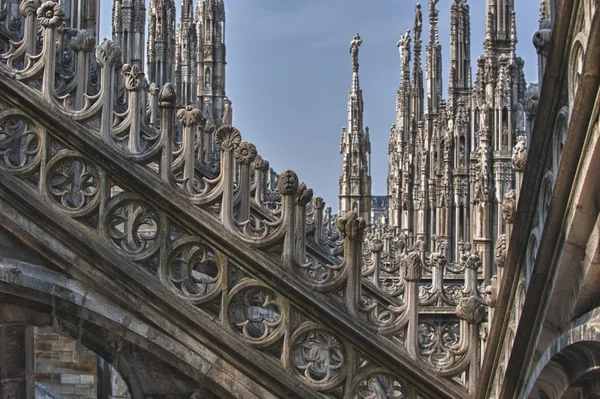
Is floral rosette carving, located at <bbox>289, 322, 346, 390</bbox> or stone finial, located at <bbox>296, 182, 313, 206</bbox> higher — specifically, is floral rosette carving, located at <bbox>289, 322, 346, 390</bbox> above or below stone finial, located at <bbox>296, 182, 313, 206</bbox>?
below

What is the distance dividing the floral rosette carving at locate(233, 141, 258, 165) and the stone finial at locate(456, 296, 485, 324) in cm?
167

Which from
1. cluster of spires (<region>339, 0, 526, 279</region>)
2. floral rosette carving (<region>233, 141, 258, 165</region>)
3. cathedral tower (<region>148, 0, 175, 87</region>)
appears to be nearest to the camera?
floral rosette carving (<region>233, 141, 258, 165</region>)

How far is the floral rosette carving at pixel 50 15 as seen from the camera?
719 centimetres

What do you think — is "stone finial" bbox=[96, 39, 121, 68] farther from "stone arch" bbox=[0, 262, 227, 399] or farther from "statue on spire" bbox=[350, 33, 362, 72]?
"statue on spire" bbox=[350, 33, 362, 72]

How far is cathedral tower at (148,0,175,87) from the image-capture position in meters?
35.4

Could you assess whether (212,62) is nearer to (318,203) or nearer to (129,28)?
(129,28)

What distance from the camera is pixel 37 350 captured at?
50.0 ft

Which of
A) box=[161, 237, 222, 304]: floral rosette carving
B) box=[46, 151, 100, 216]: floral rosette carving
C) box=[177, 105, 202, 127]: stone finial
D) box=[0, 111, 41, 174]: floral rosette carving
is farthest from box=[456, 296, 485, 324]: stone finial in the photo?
box=[0, 111, 41, 174]: floral rosette carving

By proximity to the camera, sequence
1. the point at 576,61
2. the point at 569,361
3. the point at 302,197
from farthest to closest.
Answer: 1. the point at 302,197
2. the point at 569,361
3. the point at 576,61

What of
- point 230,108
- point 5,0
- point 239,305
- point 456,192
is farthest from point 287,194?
point 230,108

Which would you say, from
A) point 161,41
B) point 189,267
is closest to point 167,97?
point 189,267

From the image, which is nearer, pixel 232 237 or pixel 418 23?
pixel 232 237

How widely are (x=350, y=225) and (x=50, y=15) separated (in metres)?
2.42

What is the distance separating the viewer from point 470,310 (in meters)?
6.70
